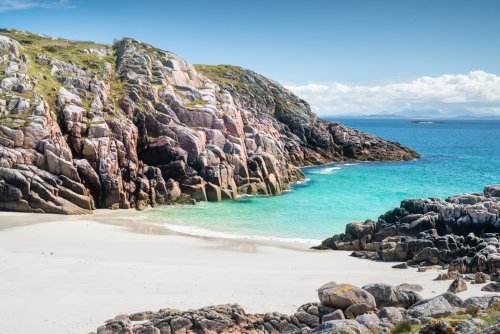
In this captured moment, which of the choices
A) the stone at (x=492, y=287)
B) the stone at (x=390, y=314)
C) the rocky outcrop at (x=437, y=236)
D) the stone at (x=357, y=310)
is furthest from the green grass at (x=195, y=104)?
the stone at (x=390, y=314)

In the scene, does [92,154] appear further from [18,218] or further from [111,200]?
[18,218]

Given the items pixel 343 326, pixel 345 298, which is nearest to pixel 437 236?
pixel 345 298

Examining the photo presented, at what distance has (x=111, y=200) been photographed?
165 feet

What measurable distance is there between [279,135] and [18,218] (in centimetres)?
6080

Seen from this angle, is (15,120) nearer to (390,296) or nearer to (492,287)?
(390,296)

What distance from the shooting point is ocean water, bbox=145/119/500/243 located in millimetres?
44281

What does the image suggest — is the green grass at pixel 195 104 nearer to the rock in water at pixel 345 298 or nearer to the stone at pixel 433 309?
the rock in water at pixel 345 298

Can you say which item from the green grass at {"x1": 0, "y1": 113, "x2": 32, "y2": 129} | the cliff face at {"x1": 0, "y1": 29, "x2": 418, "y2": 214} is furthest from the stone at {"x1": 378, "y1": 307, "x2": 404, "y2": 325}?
the green grass at {"x1": 0, "y1": 113, "x2": 32, "y2": 129}

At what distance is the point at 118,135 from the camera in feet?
182

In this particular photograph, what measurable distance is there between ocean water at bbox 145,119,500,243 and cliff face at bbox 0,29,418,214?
4511mm

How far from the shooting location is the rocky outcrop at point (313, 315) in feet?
58.2

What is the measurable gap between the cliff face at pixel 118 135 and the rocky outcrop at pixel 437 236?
2390 centimetres

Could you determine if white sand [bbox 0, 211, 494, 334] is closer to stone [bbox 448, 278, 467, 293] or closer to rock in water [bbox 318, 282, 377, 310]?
stone [bbox 448, 278, 467, 293]

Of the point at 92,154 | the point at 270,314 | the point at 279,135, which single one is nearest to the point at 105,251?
the point at 270,314
